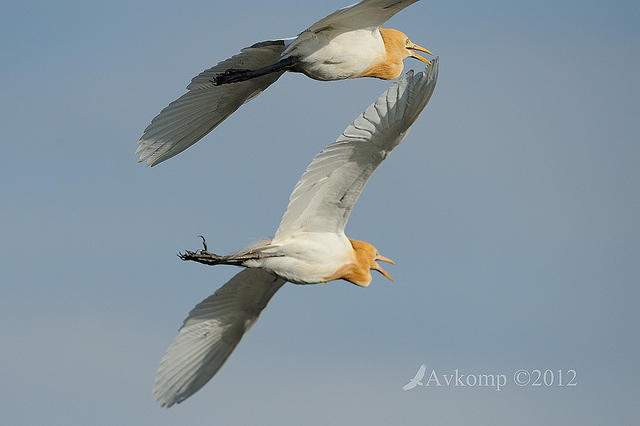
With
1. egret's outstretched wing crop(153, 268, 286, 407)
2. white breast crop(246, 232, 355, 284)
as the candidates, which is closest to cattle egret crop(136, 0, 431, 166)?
egret's outstretched wing crop(153, 268, 286, 407)

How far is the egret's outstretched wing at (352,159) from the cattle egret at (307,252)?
0.01 metres

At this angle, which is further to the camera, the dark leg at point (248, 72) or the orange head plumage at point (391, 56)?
the orange head plumage at point (391, 56)

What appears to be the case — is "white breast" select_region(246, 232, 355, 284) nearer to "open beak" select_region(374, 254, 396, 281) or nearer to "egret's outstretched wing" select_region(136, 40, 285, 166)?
"open beak" select_region(374, 254, 396, 281)

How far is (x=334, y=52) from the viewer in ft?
57.0

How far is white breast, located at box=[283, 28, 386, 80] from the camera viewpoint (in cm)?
1738

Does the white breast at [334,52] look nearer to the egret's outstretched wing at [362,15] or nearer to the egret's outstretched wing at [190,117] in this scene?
the egret's outstretched wing at [362,15]

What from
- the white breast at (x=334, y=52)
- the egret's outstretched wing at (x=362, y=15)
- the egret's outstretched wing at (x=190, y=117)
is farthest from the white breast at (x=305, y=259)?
the egret's outstretched wing at (x=190, y=117)

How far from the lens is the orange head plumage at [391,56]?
18.1 metres

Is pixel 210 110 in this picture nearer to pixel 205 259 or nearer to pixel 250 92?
pixel 250 92

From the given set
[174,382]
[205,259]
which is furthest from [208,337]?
[205,259]

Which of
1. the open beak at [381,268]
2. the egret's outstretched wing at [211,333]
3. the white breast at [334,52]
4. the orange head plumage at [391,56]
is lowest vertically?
the egret's outstretched wing at [211,333]

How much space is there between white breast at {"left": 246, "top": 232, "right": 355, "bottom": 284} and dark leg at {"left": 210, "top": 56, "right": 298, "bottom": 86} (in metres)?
2.27

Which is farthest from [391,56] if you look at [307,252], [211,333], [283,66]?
[211,333]

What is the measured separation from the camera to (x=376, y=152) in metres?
15.8
